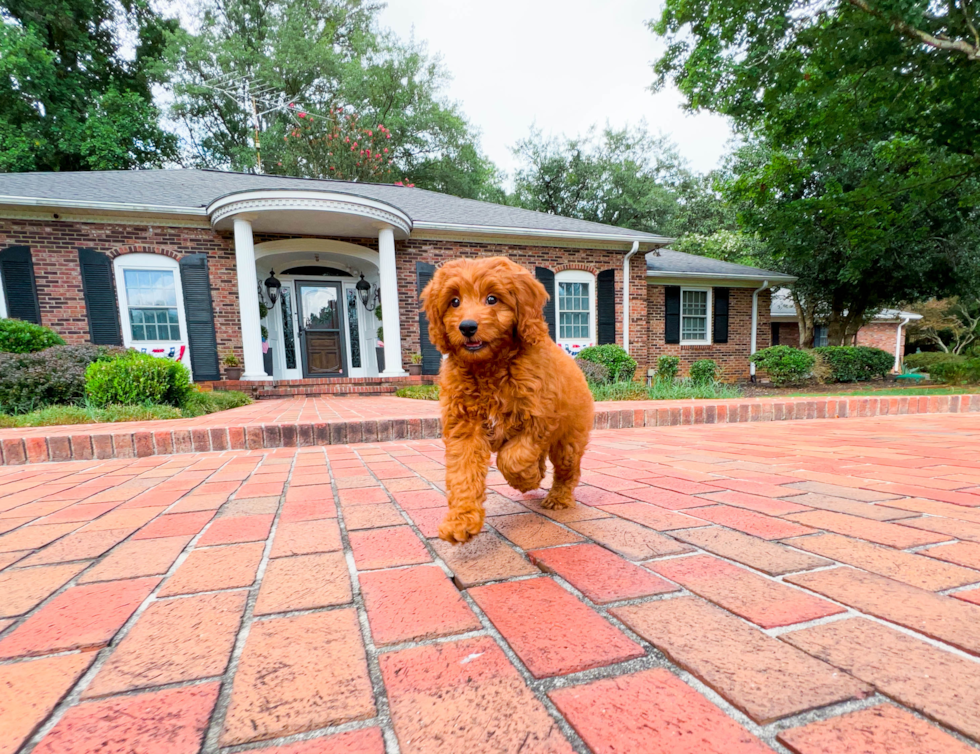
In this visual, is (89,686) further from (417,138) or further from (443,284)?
(417,138)

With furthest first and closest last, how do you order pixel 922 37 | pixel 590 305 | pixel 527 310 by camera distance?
1. pixel 590 305
2. pixel 922 37
3. pixel 527 310

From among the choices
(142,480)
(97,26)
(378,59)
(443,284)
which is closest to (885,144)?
(443,284)

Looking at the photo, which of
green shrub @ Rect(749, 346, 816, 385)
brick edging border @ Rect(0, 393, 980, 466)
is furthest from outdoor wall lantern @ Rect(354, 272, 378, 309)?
green shrub @ Rect(749, 346, 816, 385)

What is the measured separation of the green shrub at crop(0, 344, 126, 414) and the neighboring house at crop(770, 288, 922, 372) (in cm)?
2260

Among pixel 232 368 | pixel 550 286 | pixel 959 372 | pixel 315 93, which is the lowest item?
pixel 959 372

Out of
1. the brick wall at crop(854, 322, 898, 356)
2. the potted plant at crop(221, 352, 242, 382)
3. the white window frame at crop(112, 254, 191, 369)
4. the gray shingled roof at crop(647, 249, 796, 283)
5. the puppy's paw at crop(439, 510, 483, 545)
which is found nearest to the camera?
the puppy's paw at crop(439, 510, 483, 545)

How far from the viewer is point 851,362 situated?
43.7 feet

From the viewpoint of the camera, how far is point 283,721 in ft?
2.58

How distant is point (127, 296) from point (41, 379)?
431 centimetres

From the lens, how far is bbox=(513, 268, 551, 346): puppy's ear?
→ 175 cm

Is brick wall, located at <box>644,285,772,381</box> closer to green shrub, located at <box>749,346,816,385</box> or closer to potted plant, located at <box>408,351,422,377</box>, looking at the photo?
green shrub, located at <box>749,346,816,385</box>

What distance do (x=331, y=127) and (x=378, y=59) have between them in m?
6.53

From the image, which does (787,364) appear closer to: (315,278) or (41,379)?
(315,278)

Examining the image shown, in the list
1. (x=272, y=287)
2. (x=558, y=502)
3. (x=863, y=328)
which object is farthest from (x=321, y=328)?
(x=863, y=328)
